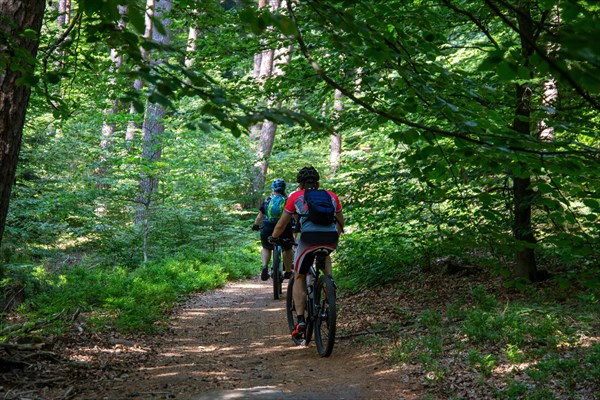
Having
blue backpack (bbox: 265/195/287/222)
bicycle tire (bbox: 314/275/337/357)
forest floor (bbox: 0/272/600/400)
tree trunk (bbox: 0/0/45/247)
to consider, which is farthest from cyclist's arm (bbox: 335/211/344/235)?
tree trunk (bbox: 0/0/45/247)

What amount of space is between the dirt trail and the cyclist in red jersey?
0.66 metres

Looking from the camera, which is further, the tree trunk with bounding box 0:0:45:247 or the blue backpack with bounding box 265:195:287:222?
the blue backpack with bounding box 265:195:287:222

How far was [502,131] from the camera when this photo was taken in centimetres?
354

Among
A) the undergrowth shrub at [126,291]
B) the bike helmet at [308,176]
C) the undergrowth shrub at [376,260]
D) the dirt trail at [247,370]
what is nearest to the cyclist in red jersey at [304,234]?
the bike helmet at [308,176]

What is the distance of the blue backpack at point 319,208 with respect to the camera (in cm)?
568

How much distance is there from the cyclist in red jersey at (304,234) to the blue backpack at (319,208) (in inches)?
2.0

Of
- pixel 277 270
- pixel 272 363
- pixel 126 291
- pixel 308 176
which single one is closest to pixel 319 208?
pixel 308 176

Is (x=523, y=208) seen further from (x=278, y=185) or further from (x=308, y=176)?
(x=278, y=185)

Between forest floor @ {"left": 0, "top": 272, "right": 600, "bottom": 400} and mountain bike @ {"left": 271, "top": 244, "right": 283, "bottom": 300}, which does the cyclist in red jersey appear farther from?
mountain bike @ {"left": 271, "top": 244, "right": 283, "bottom": 300}

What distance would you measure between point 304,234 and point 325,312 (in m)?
0.93

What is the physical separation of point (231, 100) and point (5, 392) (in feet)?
10.1

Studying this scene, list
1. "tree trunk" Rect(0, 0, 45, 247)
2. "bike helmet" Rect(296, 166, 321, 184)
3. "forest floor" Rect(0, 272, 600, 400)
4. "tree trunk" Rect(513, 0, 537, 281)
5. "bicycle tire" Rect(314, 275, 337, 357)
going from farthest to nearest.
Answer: "tree trunk" Rect(513, 0, 537, 281), "bike helmet" Rect(296, 166, 321, 184), "bicycle tire" Rect(314, 275, 337, 357), "tree trunk" Rect(0, 0, 45, 247), "forest floor" Rect(0, 272, 600, 400)

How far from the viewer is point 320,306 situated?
5.89m

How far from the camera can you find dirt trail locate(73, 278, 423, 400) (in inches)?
172
